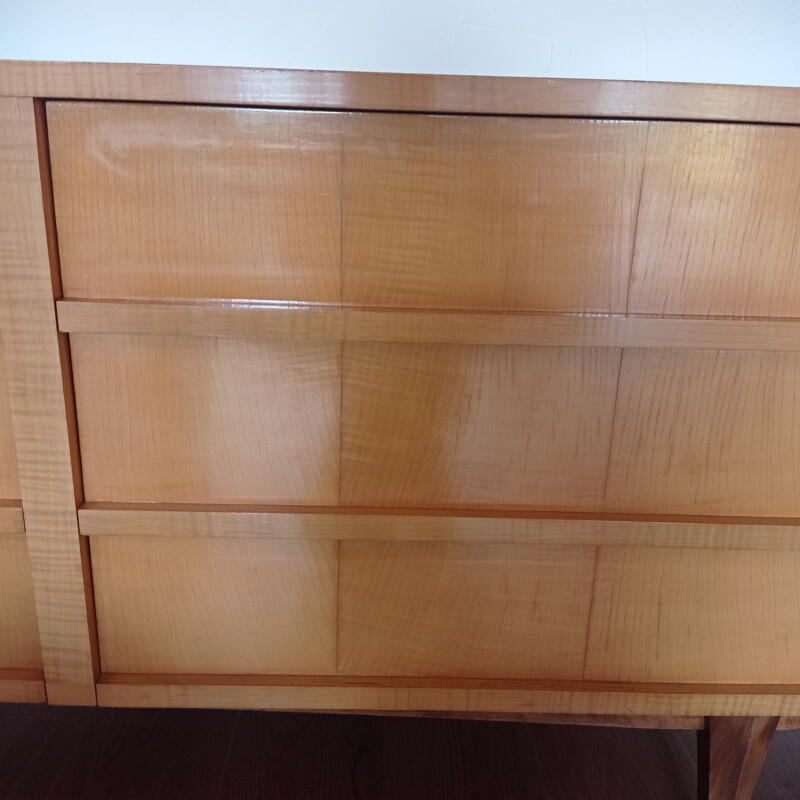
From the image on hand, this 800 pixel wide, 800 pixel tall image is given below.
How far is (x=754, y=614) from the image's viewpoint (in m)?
0.61

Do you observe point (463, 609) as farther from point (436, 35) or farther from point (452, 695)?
point (436, 35)

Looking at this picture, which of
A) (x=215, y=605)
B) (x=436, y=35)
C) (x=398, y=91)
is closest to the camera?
(x=398, y=91)

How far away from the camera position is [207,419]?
559mm

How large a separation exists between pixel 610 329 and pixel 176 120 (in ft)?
1.34

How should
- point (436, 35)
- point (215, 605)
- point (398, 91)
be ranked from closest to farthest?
point (398, 91), point (215, 605), point (436, 35)

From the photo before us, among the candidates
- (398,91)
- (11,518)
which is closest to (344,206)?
(398,91)

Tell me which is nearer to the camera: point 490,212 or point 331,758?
point 490,212

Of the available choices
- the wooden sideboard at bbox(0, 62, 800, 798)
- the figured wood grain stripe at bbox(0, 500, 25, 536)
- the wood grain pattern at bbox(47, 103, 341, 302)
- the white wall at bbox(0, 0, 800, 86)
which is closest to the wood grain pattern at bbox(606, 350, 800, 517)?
the wooden sideboard at bbox(0, 62, 800, 798)

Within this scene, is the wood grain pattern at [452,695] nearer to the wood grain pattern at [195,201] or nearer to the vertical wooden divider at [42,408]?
the vertical wooden divider at [42,408]

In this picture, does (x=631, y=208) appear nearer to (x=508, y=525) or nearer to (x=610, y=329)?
(x=610, y=329)

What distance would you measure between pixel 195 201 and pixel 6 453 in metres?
0.31

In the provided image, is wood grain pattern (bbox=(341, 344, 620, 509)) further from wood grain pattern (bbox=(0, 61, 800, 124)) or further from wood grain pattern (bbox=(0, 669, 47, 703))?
wood grain pattern (bbox=(0, 669, 47, 703))

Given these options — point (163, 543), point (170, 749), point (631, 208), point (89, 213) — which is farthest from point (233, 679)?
point (631, 208)

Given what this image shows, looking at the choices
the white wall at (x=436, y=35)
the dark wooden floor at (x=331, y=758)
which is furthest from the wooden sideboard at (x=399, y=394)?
the white wall at (x=436, y=35)
